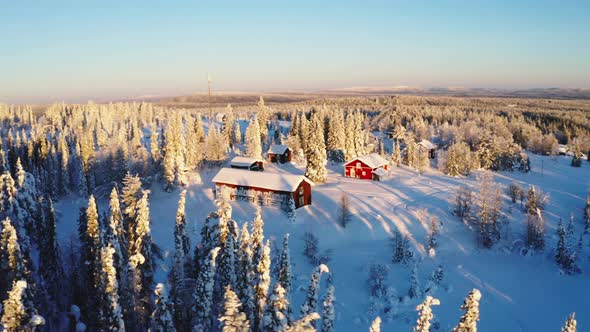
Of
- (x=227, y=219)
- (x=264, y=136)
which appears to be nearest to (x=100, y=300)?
(x=227, y=219)

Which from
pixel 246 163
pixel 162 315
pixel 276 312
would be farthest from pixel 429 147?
pixel 162 315

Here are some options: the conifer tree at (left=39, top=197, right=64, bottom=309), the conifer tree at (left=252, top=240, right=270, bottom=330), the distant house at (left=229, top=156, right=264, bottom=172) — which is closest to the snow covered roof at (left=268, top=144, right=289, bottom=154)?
the distant house at (left=229, top=156, right=264, bottom=172)

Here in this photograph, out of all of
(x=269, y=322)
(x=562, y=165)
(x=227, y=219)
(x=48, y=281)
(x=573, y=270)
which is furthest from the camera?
(x=562, y=165)

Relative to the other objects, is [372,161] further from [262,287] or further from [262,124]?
[262,287]

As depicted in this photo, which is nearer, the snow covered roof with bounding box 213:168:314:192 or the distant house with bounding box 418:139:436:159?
the snow covered roof with bounding box 213:168:314:192

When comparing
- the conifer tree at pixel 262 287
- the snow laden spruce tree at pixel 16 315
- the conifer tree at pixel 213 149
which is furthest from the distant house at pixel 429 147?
the snow laden spruce tree at pixel 16 315

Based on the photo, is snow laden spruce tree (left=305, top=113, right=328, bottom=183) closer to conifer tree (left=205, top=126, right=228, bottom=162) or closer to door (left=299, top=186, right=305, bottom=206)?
door (left=299, top=186, right=305, bottom=206)

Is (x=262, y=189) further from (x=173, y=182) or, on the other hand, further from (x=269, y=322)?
(x=269, y=322)
